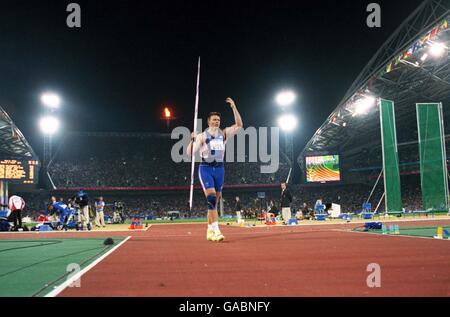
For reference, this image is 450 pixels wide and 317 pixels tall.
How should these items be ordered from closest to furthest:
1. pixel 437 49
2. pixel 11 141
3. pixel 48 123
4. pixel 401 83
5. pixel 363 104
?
1. pixel 437 49
2. pixel 401 83
3. pixel 48 123
4. pixel 363 104
5. pixel 11 141

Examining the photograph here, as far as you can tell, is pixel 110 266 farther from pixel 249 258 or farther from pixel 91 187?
pixel 91 187

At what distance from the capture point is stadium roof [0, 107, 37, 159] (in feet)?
109

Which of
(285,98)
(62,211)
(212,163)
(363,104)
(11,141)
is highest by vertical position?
(285,98)

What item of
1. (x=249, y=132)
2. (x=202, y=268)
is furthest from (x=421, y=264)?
(x=249, y=132)

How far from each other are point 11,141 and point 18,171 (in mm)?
5045

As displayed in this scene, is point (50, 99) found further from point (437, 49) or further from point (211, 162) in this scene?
point (437, 49)

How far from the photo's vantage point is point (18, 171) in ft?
128

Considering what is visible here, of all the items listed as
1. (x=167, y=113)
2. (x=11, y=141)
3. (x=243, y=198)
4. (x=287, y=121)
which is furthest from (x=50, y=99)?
(x=243, y=198)

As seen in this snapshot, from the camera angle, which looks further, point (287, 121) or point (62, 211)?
point (287, 121)

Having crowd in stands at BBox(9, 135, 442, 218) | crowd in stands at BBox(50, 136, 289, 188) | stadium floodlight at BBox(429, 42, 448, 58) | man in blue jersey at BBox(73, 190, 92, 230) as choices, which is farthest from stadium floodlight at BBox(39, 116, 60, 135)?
stadium floodlight at BBox(429, 42, 448, 58)

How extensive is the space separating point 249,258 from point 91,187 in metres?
45.5

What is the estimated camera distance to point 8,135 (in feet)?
129

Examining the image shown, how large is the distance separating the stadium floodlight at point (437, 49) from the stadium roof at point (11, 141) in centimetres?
3101

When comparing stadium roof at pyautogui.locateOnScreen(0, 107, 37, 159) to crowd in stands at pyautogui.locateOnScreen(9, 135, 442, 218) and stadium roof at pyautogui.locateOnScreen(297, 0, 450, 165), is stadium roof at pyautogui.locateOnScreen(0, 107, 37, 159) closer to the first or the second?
crowd in stands at pyautogui.locateOnScreen(9, 135, 442, 218)
